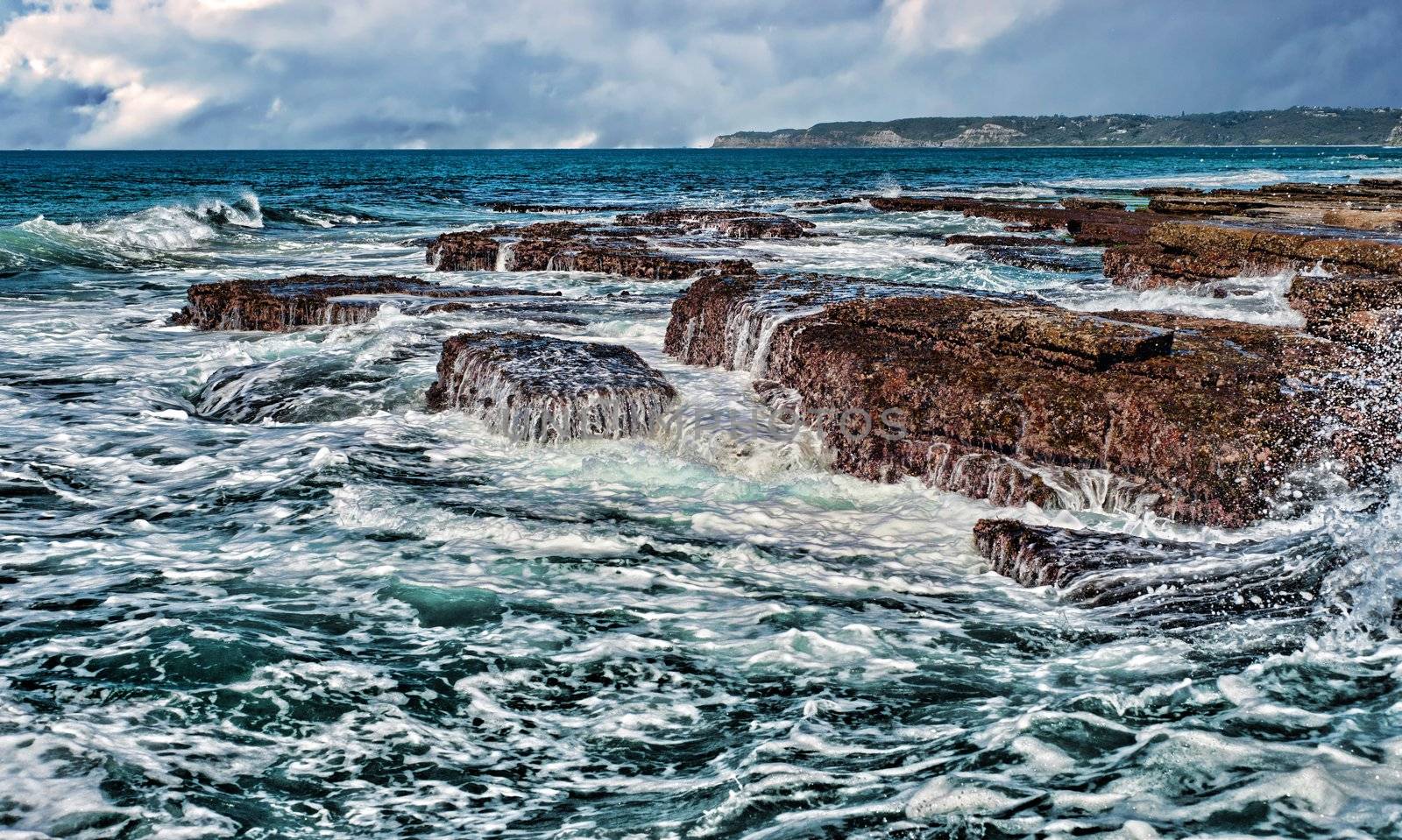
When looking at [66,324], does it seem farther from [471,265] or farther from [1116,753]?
[1116,753]

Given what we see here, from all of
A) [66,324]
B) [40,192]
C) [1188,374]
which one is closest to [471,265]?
[66,324]

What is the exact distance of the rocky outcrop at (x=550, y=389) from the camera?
316 inches

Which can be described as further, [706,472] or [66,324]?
[66,324]

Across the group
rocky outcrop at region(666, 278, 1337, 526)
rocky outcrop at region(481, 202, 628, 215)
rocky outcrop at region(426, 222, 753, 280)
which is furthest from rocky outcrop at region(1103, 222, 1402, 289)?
rocky outcrop at region(481, 202, 628, 215)

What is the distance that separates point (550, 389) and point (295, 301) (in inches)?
248

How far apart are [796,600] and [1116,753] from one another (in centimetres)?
192

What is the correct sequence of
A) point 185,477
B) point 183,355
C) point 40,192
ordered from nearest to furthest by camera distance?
1. point 185,477
2. point 183,355
3. point 40,192

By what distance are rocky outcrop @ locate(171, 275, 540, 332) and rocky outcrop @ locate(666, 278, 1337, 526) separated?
22.8 ft

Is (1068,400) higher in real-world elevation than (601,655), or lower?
higher

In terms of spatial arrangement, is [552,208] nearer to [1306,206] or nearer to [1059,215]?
[1059,215]

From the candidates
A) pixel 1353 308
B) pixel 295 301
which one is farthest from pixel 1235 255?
pixel 295 301

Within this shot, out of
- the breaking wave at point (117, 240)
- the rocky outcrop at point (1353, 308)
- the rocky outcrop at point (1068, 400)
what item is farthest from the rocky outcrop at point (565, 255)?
the rocky outcrop at point (1353, 308)

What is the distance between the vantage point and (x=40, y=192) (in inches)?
1809

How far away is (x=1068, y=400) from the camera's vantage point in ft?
21.1
